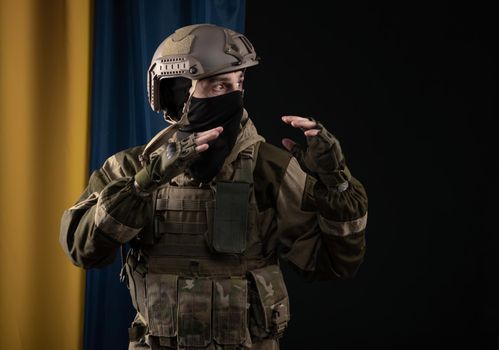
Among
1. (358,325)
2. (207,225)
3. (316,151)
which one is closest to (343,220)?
(316,151)

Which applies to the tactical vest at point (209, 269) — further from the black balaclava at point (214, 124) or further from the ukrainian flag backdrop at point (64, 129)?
the ukrainian flag backdrop at point (64, 129)

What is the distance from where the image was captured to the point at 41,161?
2.28m

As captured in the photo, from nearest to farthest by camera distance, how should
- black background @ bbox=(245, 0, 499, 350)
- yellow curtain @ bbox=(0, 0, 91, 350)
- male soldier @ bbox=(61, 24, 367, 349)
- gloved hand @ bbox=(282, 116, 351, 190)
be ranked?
gloved hand @ bbox=(282, 116, 351, 190) → male soldier @ bbox=(61, 24, 367, 349) → yellow curtain @ bbox=(0, 0, 91, 350) → black background @ bbox=(245, 0, 499, 350)

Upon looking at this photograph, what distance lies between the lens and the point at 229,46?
1.73 meters

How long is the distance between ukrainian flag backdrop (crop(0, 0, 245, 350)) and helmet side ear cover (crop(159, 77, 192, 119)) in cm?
42

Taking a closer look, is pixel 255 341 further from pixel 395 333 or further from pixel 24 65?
pixel 24 65

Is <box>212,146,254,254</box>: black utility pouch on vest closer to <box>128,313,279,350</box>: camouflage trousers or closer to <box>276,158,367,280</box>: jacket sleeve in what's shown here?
<box>276,158,367,280</box>: jacket sleeve

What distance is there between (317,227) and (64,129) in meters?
0.92

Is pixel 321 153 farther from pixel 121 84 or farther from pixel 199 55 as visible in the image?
pixel 121 84

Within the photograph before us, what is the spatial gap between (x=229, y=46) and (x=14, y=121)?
0.82 metres

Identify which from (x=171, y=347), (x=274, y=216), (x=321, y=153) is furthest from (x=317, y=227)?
(x=171, y=347)

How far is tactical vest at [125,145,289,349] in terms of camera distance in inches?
68.5

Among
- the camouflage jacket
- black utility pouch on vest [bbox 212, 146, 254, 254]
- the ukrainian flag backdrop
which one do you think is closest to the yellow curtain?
the ukrainian flag backdrop

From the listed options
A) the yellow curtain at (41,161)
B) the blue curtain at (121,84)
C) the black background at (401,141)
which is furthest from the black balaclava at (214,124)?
the black background at (401,141)
